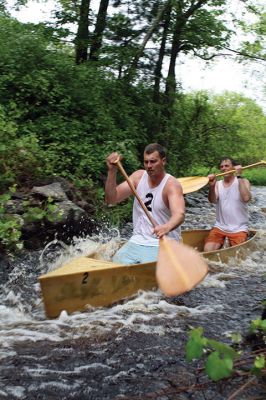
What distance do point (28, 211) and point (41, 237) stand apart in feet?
1.89

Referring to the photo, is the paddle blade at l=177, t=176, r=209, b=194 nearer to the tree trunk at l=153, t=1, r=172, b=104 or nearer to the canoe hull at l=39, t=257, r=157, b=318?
the canoe hull at l=39, t=257, r=157, b=318

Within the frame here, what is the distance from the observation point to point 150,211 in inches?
200

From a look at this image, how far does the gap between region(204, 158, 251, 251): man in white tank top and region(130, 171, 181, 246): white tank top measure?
6.44ft

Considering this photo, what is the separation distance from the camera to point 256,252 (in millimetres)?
7184

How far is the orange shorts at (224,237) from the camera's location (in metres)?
6.99

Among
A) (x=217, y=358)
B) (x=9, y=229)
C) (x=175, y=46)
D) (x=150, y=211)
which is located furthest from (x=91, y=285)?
(x=175, y=46)

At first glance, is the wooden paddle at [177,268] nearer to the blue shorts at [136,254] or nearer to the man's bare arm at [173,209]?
the man's bare arm at [173,209]

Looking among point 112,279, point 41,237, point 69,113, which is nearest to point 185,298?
point 112,279

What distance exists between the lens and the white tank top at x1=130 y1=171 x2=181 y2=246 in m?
5.04

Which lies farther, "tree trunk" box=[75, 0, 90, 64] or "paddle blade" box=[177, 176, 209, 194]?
"tree trunk" box=[75, 0, 90, 64]

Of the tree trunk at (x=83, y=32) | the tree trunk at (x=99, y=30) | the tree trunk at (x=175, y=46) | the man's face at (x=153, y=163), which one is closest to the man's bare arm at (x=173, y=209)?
the man's face at (x=153, y=163)

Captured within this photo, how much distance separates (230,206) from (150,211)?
7.21 ft

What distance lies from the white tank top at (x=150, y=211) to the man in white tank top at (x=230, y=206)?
1.96 meters

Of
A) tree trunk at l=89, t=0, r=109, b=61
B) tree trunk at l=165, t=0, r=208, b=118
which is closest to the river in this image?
tree trunk at l=89, t=0, r=109, b=61
